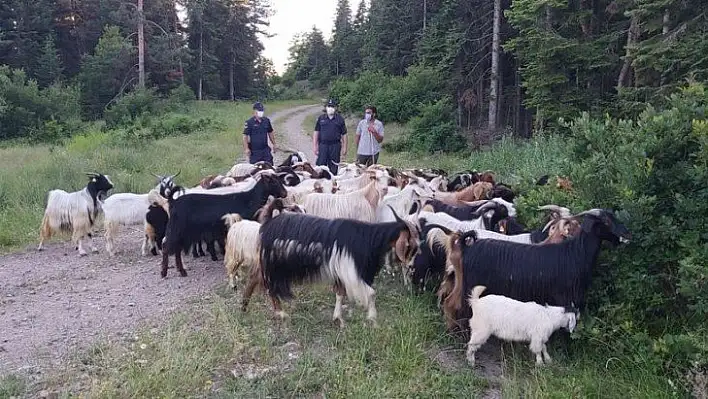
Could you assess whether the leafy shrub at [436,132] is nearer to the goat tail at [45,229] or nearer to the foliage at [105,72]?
the goat tail at [45,229]

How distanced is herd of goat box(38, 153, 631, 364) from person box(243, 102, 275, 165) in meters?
3.61

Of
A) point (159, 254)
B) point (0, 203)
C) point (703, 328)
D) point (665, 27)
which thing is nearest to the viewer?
point (703, 328)

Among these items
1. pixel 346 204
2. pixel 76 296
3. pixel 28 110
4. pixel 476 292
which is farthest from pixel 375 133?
pixel 28 110

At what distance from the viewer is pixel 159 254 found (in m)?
8.12

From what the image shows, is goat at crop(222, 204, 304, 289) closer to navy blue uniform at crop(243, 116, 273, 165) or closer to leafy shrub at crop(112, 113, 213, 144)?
navy blue uniform at crop(243, 116, 273, 165)

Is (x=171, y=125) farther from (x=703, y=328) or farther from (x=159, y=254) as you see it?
(x=703, y=328)

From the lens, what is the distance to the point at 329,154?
1141 cm

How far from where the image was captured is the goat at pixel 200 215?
6637 millimetres

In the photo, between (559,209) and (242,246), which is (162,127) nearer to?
(242,246)

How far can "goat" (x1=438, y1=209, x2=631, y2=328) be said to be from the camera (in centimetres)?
450

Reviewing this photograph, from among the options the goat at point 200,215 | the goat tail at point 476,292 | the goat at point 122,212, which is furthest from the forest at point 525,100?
the goat at point 122,212

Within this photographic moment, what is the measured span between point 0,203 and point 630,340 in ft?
35.1

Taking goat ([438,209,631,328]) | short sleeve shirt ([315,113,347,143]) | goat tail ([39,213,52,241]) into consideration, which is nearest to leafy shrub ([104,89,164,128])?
short sleeve shirt ([315,113,347,143])

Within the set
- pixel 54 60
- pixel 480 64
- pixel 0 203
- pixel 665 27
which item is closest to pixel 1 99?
pixel 54 60
